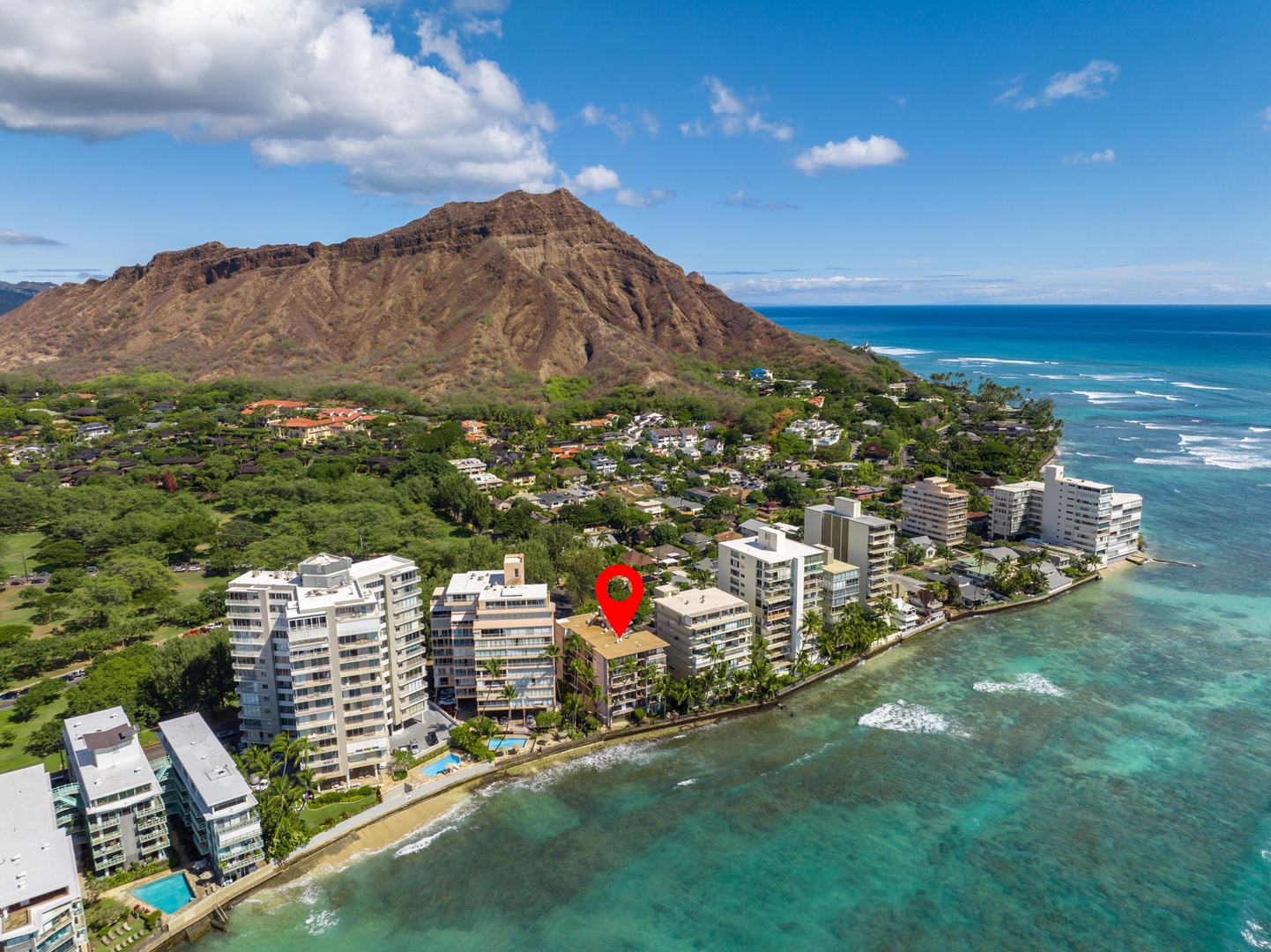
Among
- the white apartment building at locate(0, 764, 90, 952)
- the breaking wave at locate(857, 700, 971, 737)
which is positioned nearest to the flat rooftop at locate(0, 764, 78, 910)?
the white apartment building at locate(0, 764, 90, 952)

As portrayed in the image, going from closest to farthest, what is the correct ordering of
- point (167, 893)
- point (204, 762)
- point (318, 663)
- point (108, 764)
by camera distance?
point (167, 893)
point (108, 764)
point (204, 762)
point (318, 663)

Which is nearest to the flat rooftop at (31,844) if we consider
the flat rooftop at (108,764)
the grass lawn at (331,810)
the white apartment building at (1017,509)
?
the flat rooftop at (108,764)

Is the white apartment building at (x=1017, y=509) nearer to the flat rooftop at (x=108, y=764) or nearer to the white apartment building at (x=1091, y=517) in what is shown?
the white apartment building at (x=1091, y=517)

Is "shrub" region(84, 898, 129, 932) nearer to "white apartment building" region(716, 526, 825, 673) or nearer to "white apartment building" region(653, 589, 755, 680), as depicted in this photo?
"white apartment building" region(653, 589, 755, 680)

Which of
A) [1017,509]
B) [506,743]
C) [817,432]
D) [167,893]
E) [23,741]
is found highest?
[817,432]

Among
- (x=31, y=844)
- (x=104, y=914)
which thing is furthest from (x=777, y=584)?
(x=31, y=844)

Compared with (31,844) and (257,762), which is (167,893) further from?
(257,762)

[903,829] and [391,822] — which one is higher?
[391,822]
